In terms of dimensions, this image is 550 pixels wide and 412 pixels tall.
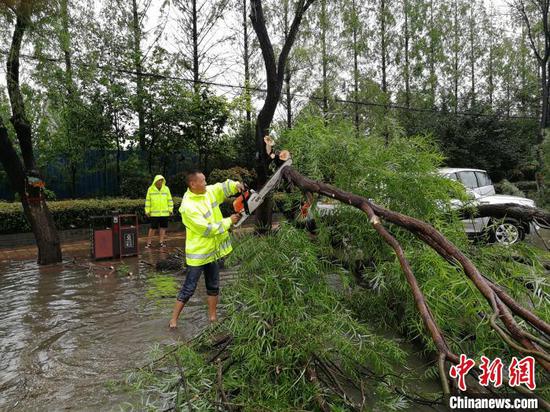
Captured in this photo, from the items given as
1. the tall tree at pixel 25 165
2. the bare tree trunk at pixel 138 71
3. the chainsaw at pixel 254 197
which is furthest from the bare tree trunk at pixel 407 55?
the chainsaw at pixel 254 197

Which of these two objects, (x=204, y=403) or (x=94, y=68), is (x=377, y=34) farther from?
(x=204, y=403)

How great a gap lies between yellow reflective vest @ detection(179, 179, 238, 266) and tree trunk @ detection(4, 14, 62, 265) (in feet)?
17.6

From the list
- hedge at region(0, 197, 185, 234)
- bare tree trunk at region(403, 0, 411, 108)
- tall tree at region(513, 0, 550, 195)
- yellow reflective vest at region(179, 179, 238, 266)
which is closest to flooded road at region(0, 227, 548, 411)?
yellow reflective vest at region(179, 179, 238, 266)

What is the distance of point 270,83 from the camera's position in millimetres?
7367

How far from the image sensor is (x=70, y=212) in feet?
38.9

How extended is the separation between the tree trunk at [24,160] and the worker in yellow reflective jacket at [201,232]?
17.1ft

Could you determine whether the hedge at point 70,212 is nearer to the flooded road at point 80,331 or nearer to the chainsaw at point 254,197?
the flooded road at point 80,331

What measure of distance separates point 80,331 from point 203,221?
1.86 metres

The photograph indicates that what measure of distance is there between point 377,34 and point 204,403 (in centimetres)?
2015

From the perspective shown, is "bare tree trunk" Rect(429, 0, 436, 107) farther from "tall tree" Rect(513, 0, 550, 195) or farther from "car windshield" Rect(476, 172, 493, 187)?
"car windshield" Rect(476, 172, 493, 187)

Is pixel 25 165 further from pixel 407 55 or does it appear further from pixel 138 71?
pixel 407 55

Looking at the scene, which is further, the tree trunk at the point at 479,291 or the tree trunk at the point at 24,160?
the tree trunk at the point at 24,160

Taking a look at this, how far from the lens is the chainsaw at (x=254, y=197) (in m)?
3.45

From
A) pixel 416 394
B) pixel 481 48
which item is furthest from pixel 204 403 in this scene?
pixel 481 48
